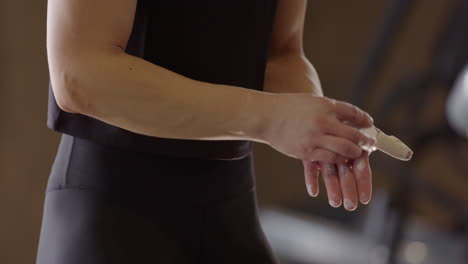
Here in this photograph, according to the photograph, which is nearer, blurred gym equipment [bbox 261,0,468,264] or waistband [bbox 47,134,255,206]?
waistband [bbox 47,134,255,206]

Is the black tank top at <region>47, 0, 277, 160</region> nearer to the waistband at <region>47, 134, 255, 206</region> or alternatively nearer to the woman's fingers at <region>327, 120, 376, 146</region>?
the waistband at <region>47, 134, 255, 206</region>

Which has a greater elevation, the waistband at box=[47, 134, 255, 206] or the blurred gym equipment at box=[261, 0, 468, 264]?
the waistband at box=[47, 134, 255, 206]

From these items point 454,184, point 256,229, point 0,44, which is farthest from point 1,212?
point 454,184

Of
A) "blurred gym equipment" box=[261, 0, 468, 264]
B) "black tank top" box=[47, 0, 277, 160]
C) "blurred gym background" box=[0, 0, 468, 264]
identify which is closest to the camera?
"black tank top" box=[47, 0, 277, 160]

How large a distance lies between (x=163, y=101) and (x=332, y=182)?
8.3 inches

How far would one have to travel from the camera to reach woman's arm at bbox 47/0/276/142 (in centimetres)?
93

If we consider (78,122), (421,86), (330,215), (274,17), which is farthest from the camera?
(330,215)

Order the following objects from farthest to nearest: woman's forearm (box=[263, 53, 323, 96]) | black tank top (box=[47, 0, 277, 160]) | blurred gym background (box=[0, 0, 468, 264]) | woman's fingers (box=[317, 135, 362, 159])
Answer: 1. blurred gym background (box=[0, 0, 468, 264])
2. woman's forearm (box=[263, 53, 323, 96])
3. black tank top (box=[47, 0, 277, 160])
4. woman's fingers (box=[317, 135, 362, 159])

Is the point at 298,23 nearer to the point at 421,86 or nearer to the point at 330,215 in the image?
the point at 421,86

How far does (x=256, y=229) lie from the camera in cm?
122

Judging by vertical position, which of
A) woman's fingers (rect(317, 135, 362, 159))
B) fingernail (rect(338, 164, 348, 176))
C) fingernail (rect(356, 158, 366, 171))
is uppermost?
woman's fingers (rect(317, 135, 362, 159))

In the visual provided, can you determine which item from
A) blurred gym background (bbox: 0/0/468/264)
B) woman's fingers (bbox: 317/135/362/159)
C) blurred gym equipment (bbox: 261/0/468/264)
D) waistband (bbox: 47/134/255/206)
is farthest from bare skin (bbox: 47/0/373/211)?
blurred gym equipment (bbox: 261/0/468/264)

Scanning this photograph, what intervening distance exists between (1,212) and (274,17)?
203cm

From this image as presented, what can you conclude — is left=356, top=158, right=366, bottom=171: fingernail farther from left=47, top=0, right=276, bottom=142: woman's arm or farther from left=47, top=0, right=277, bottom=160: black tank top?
left=47, top=0, right=277, bottom=160: black tank top
